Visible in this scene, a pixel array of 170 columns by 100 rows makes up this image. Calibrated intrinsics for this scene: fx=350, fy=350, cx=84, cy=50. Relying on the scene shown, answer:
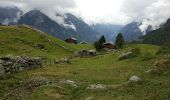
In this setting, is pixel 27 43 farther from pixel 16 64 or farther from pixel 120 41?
pixel 16 64

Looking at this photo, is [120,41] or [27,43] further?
[120,41]

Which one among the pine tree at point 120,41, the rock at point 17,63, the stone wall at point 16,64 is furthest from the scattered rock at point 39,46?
the rock at point 17,63

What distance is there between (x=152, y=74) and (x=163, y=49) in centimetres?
3856

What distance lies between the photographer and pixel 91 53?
138000mm

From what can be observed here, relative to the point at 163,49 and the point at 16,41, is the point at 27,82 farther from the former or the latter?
the point at 16,41

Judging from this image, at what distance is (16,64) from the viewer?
68812mm

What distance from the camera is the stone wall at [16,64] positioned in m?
64.5

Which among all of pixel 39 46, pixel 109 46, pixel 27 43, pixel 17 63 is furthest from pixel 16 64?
pixel 109 46

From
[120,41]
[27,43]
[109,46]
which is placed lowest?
[109,46]

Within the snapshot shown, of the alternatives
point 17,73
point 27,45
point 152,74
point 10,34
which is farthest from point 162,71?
point 10,34

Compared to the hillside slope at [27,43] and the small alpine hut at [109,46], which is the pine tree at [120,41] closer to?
the small alpine hut at [109,46]

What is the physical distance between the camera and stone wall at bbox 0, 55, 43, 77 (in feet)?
212

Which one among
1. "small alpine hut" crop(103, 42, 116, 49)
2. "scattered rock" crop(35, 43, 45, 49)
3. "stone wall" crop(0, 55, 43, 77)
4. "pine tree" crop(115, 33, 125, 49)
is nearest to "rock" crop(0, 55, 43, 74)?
"stone wall" crop(0, 55, 43, 77)

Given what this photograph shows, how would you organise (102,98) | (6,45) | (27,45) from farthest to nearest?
(27,45) < (6,45) < (102,98)
